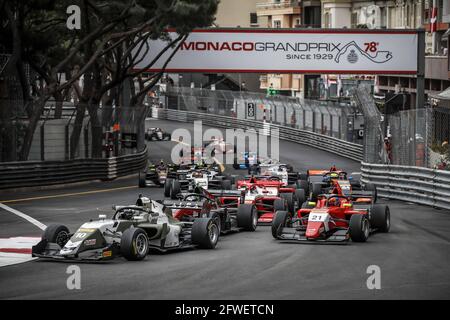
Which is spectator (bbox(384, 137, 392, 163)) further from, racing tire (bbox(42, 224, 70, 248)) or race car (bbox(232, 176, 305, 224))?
racing tire (bbox(42, 224, 70, 248))

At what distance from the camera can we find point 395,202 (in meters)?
30.9

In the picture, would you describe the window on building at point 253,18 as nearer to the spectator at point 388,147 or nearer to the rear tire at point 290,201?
the spectator at point 388,147

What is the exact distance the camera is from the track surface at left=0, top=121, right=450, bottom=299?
47.3ft

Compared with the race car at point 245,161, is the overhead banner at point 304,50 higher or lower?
higher

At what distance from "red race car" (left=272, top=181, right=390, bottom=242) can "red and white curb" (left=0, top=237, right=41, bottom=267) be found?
4.76 metres

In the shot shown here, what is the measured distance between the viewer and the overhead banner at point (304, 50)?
151ft

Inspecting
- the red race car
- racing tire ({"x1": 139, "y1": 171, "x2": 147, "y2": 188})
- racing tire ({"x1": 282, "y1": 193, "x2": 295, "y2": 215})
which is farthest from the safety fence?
the red race car

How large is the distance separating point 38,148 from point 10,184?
7.53 ft

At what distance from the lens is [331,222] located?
813 inches

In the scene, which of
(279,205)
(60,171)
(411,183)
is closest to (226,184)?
(411,183)

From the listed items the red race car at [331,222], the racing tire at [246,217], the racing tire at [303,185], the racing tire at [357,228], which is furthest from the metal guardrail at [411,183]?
→ the racing tire at [357,228]

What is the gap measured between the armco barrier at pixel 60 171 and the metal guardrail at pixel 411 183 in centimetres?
1001

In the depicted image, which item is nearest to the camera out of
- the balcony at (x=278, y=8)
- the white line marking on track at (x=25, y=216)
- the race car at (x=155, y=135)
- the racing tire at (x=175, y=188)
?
the white line marking on track at (x=25, y=216)

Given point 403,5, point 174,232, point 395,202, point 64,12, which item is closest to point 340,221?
point 174,232
